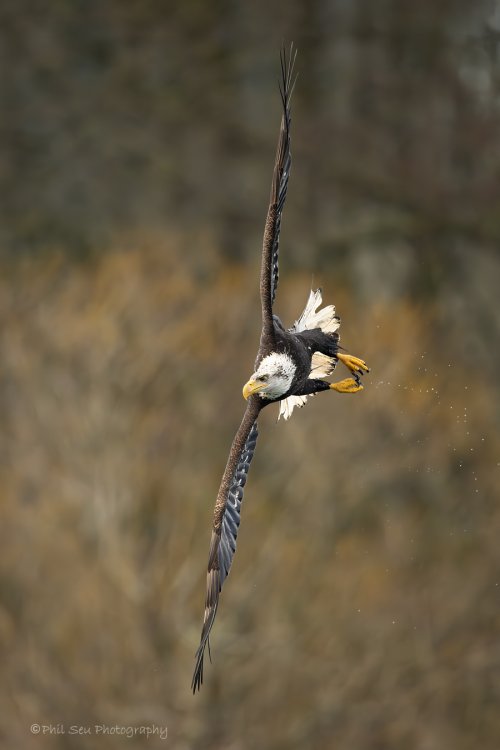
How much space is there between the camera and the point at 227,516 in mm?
8109

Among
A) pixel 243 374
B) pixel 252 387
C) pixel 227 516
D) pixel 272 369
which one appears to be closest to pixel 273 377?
pixel 272 369

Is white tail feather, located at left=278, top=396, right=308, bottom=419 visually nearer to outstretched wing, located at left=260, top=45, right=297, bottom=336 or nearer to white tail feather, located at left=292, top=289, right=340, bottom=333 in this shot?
white tail feather, located at left=292, top=289, right=340, bottom=333

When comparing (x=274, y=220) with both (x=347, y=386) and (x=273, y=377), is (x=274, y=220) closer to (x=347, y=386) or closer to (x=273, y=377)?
(x=273, y=377)

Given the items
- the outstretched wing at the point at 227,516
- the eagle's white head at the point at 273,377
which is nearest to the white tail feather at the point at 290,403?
the outstretched wing at the point at 227,516

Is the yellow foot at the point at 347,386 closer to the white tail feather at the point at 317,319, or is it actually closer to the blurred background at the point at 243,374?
the white tail feather at the point at 317,319

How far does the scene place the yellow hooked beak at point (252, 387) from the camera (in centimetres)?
751

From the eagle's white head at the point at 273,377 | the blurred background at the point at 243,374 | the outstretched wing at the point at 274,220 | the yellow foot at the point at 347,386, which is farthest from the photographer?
the blurred background at the point at 243,374

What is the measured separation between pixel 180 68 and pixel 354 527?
8.00 meters

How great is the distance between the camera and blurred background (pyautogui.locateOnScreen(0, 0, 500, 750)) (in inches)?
875

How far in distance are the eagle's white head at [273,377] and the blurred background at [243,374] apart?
1370 cm

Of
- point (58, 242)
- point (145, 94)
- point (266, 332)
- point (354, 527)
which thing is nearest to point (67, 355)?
point (58, 242)

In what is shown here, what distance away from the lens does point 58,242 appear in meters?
24.7

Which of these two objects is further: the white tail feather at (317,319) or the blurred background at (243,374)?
the blurred background at (243,374)

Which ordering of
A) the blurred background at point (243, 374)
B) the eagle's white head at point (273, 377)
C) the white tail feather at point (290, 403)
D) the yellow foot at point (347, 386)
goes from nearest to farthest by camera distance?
the eagle's white head at point (273, 377), the yellow foot at point (347, 386), the white tail feather at point (290, 403), the blurred background at point (243, 374)
